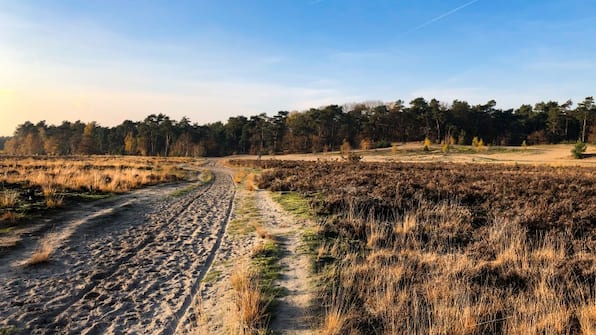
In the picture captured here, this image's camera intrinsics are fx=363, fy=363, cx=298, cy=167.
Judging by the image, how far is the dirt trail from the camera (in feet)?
16.2

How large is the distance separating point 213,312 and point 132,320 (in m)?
1.08

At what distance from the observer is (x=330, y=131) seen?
98.9m

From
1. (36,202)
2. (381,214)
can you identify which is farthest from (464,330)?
(36,202)

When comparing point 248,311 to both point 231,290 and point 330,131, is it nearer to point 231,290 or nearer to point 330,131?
point 231,290

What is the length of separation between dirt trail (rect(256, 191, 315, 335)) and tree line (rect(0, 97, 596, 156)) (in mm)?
78001

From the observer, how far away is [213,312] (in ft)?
17.2

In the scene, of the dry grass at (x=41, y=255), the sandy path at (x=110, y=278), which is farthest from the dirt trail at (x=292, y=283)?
the dry grass at (x=41, y=255)

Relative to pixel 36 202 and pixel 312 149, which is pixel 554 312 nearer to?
pixel 36 202

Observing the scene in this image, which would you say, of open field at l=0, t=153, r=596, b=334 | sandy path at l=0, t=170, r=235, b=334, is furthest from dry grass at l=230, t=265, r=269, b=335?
sandy path at l=0, t=170, r=235, b=334

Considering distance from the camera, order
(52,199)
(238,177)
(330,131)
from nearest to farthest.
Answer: (52,199), (238,177), (330,131)

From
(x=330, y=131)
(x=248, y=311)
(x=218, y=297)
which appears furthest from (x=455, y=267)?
(x=330, y=131)

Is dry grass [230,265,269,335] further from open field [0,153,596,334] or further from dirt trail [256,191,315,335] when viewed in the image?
dirt trail [256,191,315,335]

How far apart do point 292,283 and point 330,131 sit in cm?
9373

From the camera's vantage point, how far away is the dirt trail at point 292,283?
194 inches
